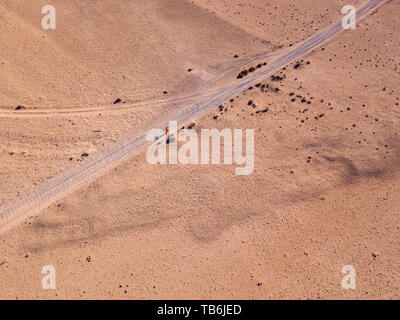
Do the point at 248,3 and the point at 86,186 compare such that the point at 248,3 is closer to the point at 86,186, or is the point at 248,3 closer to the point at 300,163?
the point at 300,163

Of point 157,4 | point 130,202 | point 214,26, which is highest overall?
point 157,4

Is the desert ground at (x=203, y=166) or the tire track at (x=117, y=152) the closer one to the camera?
the desert ground at (x=203, y=166)

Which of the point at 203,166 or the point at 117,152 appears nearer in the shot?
the point at 203,166

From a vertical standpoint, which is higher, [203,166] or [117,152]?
[117,152]

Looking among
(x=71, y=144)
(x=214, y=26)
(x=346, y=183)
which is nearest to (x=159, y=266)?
(x=71, y=144)

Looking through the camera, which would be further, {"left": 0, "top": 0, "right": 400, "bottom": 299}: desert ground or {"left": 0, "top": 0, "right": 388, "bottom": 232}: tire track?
{"left": 0, "top": 0, "right": 388, "bottom": 232}: tire track
